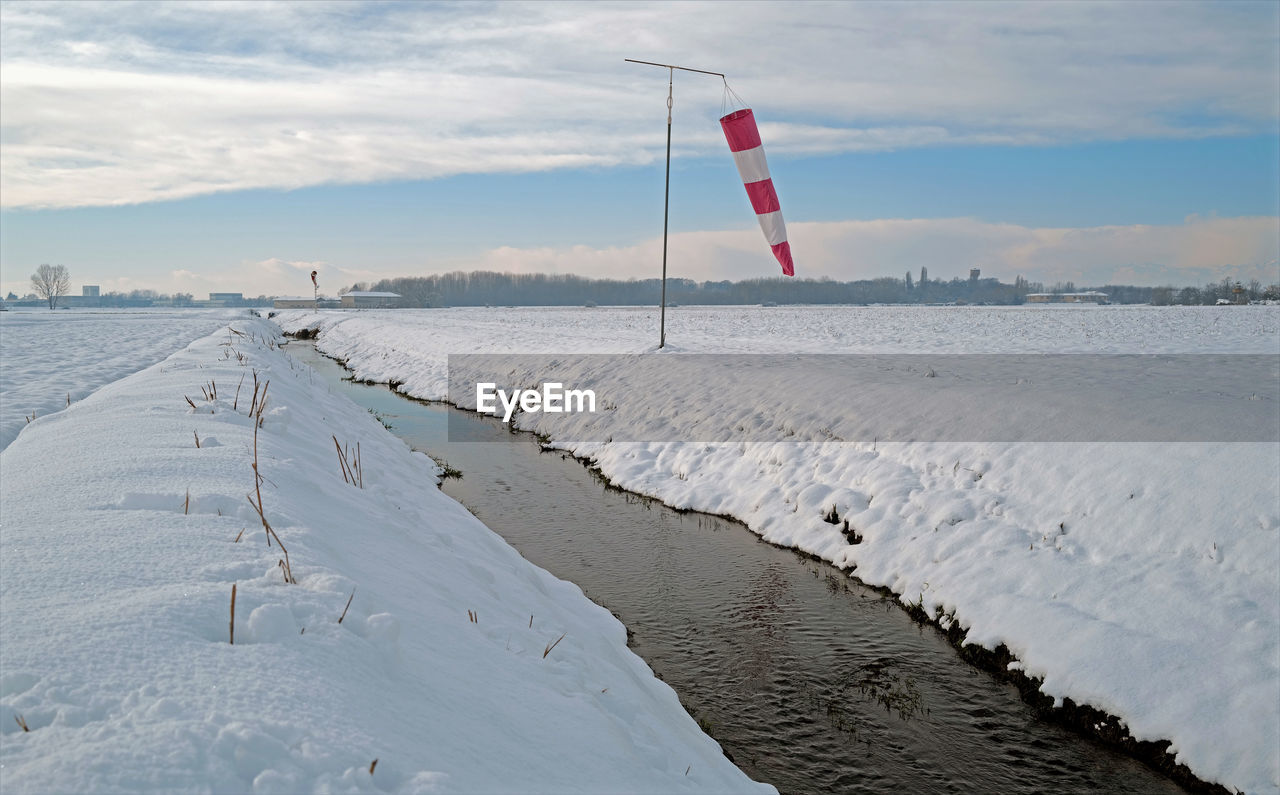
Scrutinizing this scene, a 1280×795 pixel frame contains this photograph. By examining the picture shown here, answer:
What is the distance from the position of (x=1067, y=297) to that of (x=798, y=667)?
14574 centimetres

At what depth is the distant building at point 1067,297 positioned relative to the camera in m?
118

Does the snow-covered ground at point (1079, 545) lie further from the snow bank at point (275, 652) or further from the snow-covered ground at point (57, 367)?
the snow-covered ground at point (57, 367)

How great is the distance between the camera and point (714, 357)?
16828 millimetres

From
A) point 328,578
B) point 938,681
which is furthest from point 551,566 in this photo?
point 328,578

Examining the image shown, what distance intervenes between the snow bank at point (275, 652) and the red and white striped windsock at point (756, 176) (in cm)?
1072

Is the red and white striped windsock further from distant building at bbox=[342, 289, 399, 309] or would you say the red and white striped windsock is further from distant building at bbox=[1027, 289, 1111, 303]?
distant building at bbox=[1027, 289, 1111, 303]

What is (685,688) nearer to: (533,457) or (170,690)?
(170,690)

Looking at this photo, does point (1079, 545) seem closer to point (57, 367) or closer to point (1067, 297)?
point (57, 367)

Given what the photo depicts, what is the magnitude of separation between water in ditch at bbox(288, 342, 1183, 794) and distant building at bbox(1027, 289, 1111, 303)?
419ft

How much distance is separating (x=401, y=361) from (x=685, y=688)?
22.7 m

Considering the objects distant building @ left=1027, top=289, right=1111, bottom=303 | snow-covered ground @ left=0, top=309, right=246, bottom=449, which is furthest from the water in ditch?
distant building @ left=1027, top=289, right=1111, bottom=303

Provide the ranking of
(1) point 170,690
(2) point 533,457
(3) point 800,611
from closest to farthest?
(1) point 170,690
(3) point 800,611
(2) point 533,457

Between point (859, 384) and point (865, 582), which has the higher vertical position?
point (859, 384)

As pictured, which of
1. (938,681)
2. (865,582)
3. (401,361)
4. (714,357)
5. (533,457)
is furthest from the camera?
(401,361)
